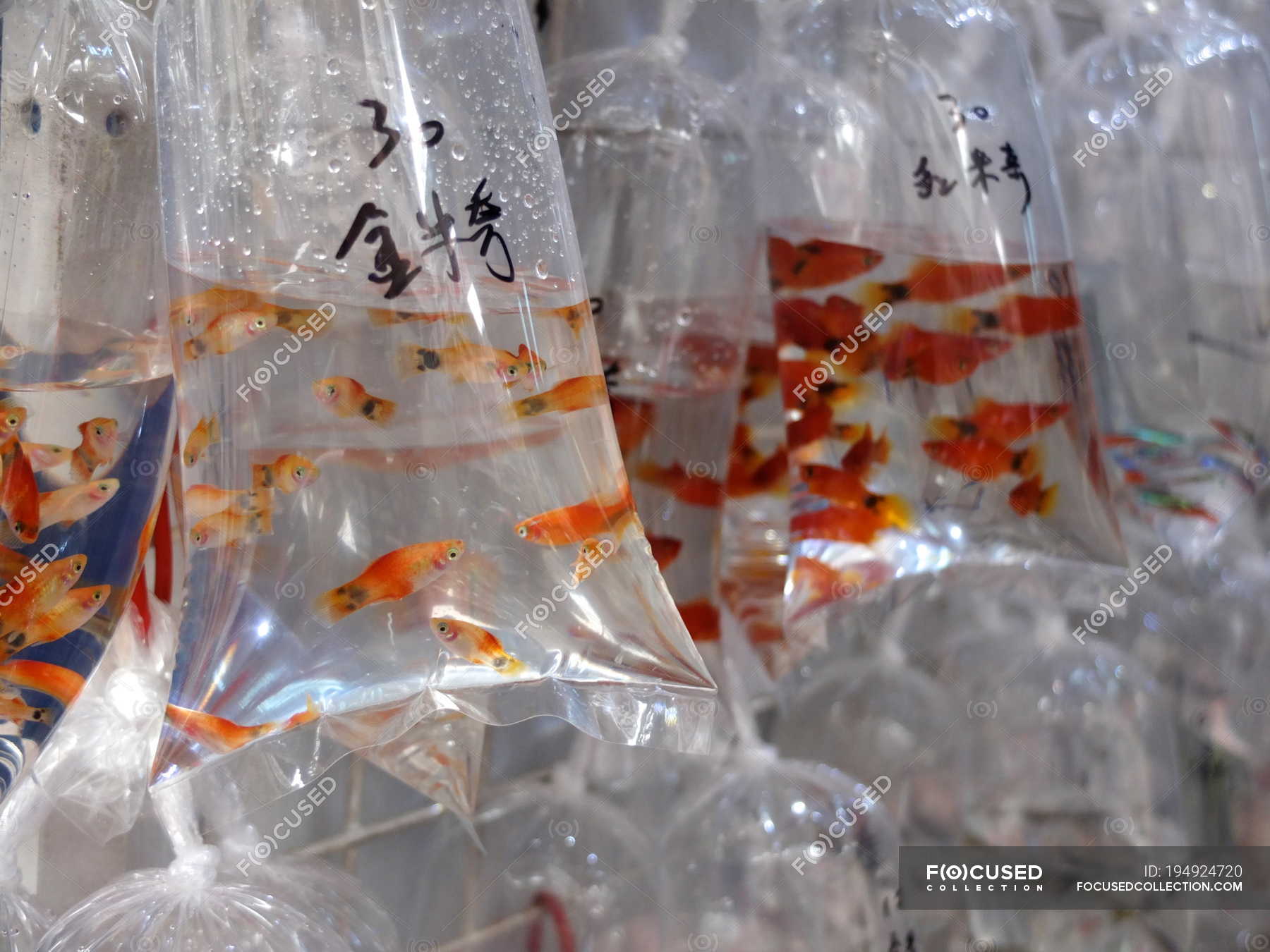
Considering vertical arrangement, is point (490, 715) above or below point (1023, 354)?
below

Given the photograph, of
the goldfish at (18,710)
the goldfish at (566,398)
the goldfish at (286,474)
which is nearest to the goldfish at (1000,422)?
the goldfish at (566,398)

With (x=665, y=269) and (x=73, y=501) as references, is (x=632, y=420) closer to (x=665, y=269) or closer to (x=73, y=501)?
(x=665, y=269)

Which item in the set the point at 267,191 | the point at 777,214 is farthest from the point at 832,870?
the point at 267,191

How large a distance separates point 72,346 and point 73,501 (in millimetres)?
67

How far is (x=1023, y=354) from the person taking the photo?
30.8 inches

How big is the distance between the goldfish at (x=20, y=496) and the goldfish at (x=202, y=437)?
→ 67mm

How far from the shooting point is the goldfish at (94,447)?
50 cm

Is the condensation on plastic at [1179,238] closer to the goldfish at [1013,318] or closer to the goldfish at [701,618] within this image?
the goldfish at [1013,318]

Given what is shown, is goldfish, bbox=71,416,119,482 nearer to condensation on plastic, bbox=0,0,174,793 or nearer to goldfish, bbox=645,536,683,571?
condensation on plastic, bbox=0,0,174,793

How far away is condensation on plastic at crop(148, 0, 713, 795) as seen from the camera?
0.47 m

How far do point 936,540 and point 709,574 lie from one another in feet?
0.52

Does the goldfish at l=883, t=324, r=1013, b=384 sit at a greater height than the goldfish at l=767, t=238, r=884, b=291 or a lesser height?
lesser

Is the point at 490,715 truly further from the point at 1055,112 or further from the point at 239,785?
the point at 1055,112

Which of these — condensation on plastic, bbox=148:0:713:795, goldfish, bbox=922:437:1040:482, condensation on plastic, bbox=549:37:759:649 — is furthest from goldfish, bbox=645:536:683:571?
condensation on plastic, bbox=148:0:713:795
